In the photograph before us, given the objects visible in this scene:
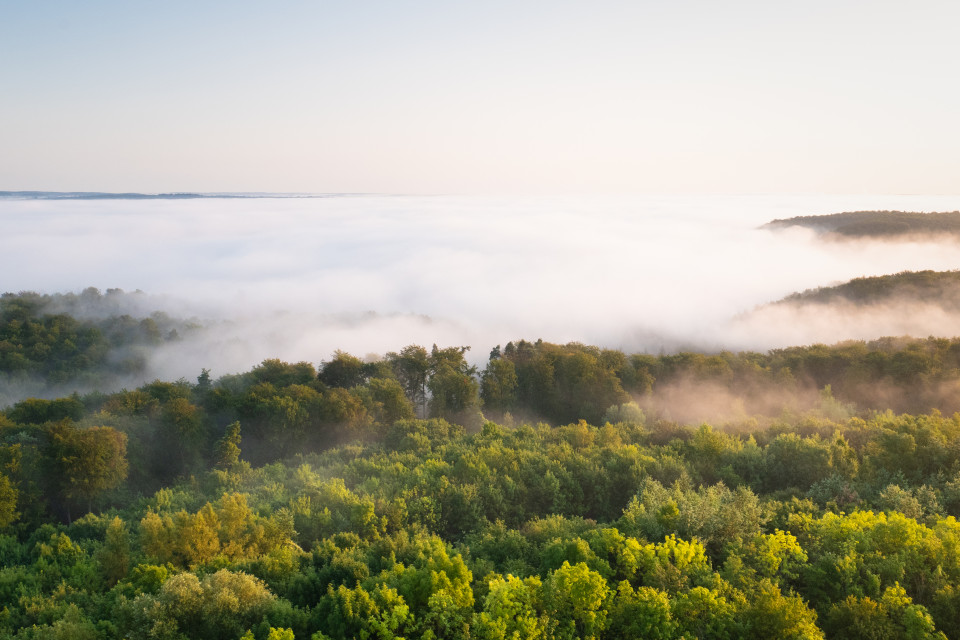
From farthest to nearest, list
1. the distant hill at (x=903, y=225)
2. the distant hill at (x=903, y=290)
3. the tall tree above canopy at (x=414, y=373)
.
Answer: the distant hill at (x=903, y=225), the distant hill at (x=903, y=290), the tall tree above canopy at (x=414, y=373)

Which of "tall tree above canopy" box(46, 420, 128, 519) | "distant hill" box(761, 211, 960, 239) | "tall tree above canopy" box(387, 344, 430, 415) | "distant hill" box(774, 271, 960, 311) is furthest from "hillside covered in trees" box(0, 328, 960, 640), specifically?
"distant hill" box(761, 211, 960, 239)

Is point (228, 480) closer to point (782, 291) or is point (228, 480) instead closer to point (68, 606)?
point (68, 606)

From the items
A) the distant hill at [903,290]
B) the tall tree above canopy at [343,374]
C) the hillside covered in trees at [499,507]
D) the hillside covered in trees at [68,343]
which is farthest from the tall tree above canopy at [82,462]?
the distant hill at [903,290]

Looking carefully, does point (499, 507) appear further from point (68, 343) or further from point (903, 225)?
point (903, 225)

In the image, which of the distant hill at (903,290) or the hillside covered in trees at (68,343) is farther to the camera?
the distant hill at (903,290)

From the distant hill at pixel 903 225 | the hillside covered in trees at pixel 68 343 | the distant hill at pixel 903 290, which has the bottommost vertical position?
the hillside covered in trees at pixel 68 343

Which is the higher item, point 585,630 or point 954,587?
point 954,587

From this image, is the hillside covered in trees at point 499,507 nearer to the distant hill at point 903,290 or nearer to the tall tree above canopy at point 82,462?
the tall tree above canopy at point 82,462

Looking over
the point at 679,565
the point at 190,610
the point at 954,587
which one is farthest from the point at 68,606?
the point at 954,587
